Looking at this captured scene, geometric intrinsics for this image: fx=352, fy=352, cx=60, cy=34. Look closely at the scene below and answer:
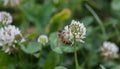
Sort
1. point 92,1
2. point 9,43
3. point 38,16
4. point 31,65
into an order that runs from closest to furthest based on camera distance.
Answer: point 9,43 < point 31,65 < point 38,16 < point 92,1

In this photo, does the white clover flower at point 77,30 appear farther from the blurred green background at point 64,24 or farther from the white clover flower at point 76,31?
the blurred green background at point 64,24

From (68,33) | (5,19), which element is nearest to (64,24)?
(5,19)

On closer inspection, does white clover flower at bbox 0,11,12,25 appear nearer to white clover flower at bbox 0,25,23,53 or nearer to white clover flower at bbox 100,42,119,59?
white clover flower at bbox 0,25,23,53

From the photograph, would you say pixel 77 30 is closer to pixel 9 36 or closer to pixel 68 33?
pixel 68 33

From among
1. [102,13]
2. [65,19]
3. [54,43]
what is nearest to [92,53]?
[65,19]

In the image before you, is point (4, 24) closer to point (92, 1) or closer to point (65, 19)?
point (65, 19)

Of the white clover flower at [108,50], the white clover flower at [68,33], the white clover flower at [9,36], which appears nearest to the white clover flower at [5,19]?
the white clover flower at [9,36]

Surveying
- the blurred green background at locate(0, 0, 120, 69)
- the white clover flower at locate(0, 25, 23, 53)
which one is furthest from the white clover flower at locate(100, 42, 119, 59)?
the white clover flower at locate(0, 25, 23, 53)
